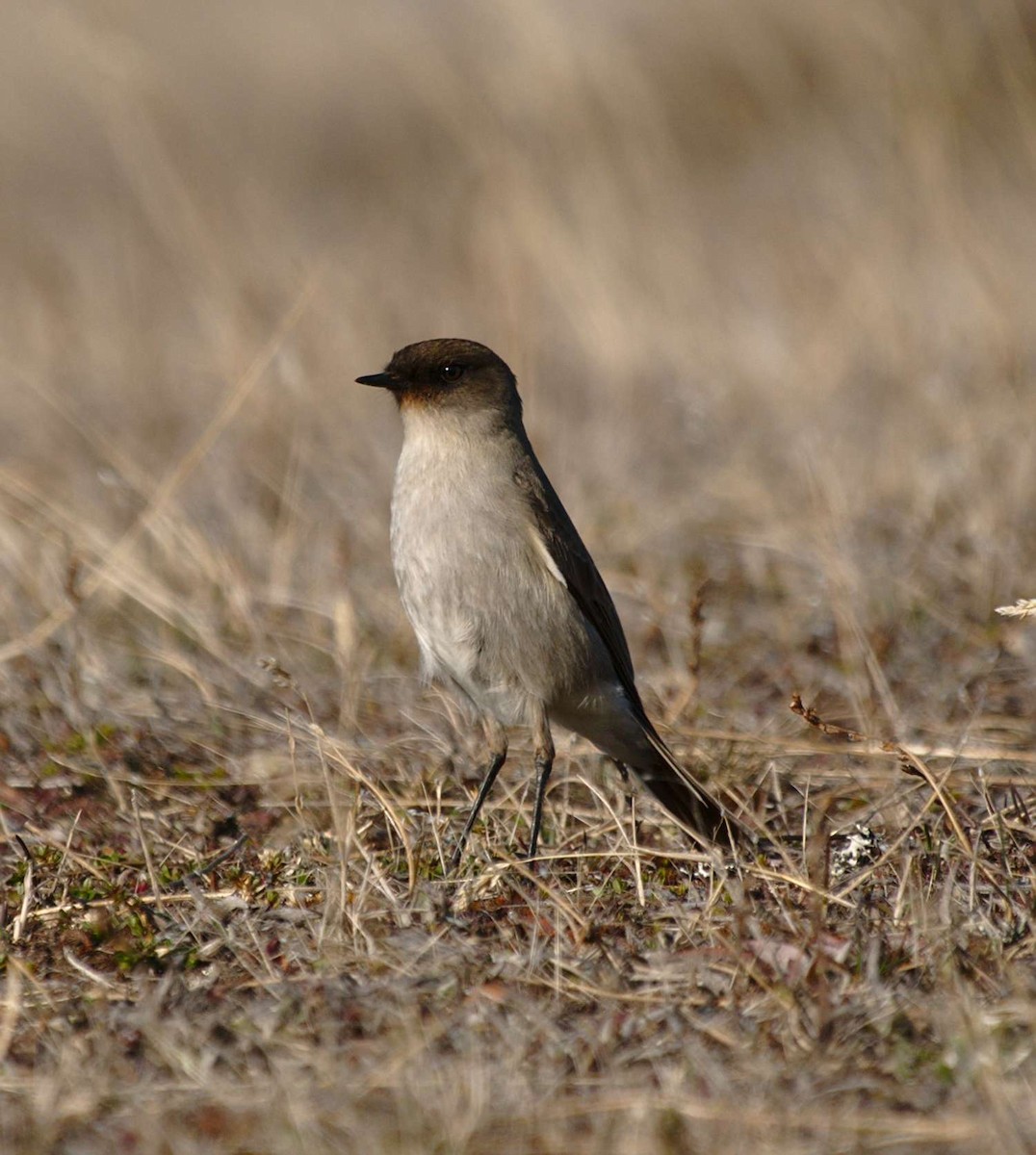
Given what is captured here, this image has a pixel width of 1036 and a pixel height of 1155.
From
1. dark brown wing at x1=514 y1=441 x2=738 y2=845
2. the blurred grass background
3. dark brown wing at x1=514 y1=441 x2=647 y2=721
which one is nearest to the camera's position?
dark brown wing at x1=514 y1=441 x2=738 y2=845

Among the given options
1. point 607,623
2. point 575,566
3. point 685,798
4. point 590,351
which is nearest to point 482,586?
point 575,566

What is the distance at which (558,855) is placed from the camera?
12.6 ft

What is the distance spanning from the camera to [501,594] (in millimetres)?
4621

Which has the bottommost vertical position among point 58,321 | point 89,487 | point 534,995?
point 534,995

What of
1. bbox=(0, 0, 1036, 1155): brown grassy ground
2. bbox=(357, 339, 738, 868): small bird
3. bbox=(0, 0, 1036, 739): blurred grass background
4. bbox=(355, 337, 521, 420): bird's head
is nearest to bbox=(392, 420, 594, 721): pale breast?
bbox=(357, 339, 738, 868): small bird

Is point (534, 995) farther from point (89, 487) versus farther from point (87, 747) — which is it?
point (89, 487)

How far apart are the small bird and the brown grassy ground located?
0.22 metres

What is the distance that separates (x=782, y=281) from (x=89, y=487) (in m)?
4.41

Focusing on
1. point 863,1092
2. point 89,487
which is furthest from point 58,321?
point 863,1092

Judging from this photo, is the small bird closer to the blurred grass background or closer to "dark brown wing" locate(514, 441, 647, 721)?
"dark brown wing" locate(514, 441, 647, 721)

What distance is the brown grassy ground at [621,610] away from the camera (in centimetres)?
304

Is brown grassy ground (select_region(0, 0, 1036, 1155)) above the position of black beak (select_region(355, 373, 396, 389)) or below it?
below

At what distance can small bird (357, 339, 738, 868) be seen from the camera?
4602 millimetres

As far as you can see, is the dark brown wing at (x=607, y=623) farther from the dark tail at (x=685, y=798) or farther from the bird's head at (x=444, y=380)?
the bird's head at (x=444, y=380)
